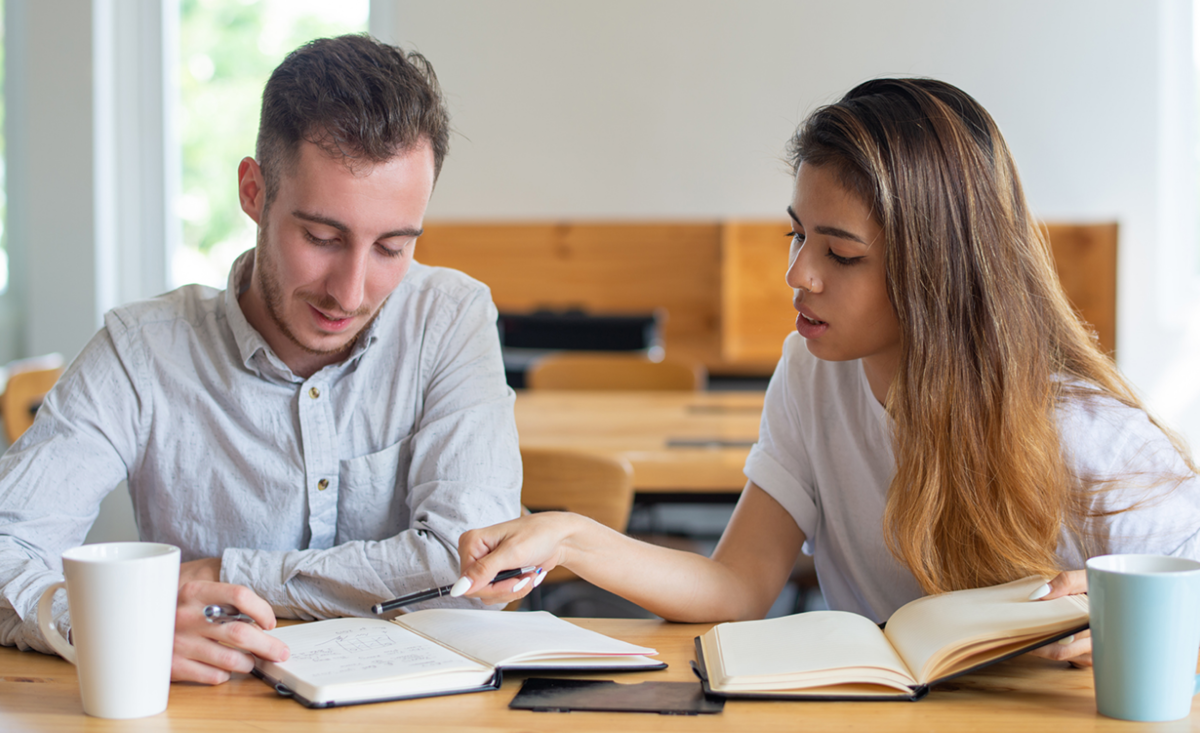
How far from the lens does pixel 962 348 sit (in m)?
1.06

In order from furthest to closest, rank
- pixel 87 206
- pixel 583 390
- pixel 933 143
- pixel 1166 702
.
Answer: pixel 87 206, pixel 583 390, pixel 933 143, pixel 1166 702

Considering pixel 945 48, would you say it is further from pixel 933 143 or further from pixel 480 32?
pixel 933 143

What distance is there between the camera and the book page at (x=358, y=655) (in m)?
0.79

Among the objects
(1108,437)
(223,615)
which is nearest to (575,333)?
(1108,437)

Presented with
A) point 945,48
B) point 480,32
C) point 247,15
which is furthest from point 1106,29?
point 247,15

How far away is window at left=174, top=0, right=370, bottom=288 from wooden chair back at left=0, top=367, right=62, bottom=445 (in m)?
2.01

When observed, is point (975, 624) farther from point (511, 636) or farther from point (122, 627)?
point (122, 627)

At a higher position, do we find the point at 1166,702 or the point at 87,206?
the point at 87,206

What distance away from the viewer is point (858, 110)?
1077 mm

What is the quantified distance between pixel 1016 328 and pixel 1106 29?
367cm

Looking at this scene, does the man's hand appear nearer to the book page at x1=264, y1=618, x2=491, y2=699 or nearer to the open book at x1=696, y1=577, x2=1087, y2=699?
the book page at x1=264, y1=618, x2=491, y2=699

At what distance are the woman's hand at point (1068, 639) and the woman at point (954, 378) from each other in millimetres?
108

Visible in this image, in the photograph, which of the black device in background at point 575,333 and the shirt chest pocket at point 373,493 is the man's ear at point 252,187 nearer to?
the shirt chest pocket at point 373,493

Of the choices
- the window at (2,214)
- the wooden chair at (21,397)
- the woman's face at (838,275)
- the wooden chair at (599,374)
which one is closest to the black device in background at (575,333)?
the wooden chair at (599,374)
